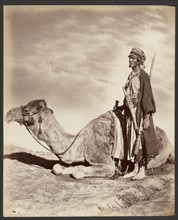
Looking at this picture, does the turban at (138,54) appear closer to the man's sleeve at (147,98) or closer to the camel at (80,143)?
the man's sleeve at (147,98)

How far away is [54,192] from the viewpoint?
4.70 meters

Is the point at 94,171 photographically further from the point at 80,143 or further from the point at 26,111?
the point at 26,111

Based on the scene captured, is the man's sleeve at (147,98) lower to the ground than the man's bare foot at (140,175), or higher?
higher

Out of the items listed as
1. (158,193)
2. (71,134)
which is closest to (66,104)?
(71,134)

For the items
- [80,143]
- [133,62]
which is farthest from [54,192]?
[133,62]

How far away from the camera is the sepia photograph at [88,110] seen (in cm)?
468

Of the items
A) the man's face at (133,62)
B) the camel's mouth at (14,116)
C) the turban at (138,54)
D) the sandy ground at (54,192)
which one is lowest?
the sandy ground at (54,192)

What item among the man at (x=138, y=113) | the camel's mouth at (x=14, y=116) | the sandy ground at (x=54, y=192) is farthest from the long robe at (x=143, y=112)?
the camel's mouth at (x=14, y=116)

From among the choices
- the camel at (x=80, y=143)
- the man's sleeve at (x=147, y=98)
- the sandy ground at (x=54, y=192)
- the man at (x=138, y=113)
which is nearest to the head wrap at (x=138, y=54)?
the man at (x=138, y=113)

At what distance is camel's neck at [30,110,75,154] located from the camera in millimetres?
4715

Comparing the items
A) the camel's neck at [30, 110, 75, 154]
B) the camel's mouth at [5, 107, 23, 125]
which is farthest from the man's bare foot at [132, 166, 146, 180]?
the camel's mouth at [5, 107, 23, 125]

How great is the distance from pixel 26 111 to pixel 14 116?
91mm

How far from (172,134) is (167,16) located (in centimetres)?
85

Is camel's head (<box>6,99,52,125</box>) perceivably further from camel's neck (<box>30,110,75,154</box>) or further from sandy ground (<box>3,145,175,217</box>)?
sandy ground (<box>3,145,175,217</box>)
